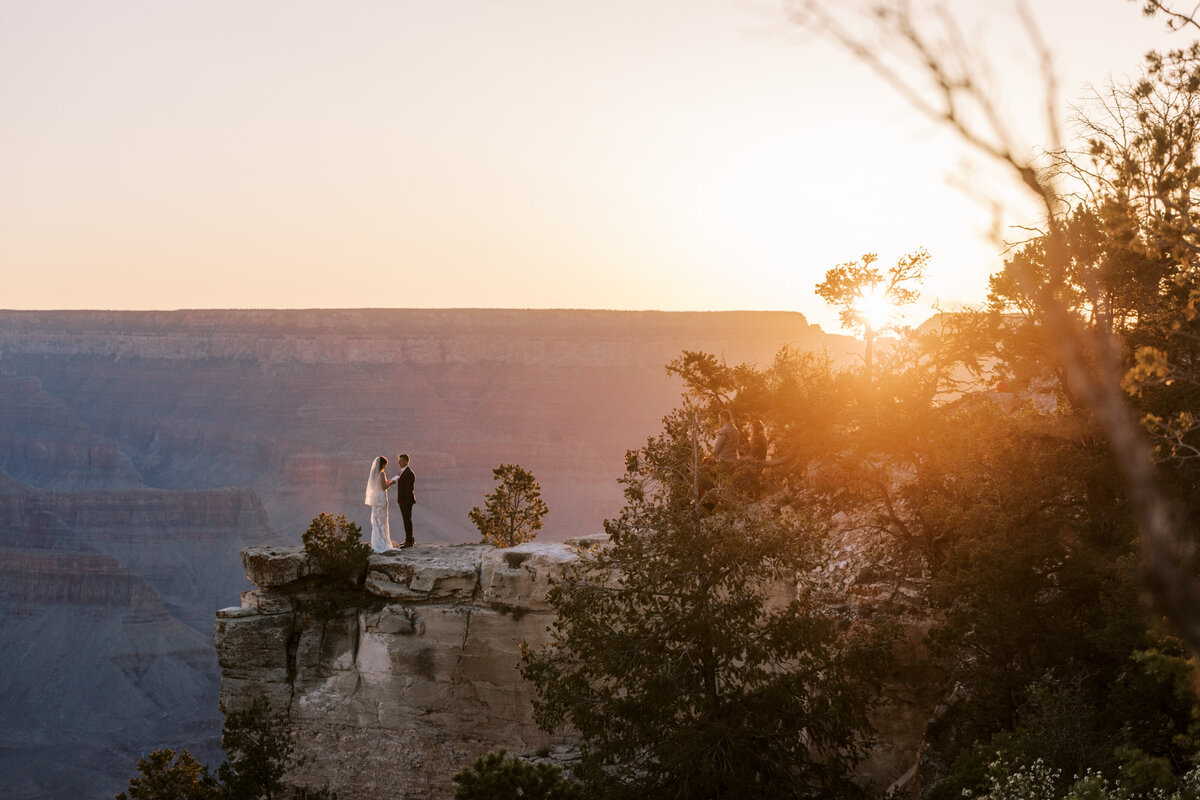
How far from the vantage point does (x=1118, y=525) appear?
1416cm

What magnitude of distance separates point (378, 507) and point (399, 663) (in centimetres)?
309

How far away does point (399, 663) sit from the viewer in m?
20.0

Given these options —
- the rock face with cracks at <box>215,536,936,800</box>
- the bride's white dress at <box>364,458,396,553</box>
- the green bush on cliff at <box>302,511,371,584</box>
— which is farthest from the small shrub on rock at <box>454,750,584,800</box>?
the green bush on cliff at <box>302,511,371,584</box>

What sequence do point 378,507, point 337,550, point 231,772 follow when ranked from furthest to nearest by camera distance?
1. point 378,507
2. point 337,550
3. point 231,772

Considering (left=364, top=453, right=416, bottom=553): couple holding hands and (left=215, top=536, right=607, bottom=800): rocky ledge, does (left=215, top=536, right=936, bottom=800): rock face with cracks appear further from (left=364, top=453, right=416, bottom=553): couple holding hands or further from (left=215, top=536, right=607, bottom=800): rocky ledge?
(left=364, top=453, right=416, bottom=553): couple holding hands

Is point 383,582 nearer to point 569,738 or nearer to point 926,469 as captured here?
point 569,738

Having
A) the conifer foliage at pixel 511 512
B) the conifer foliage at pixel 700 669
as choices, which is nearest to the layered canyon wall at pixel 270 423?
the conifer foliage at pixel 511 512

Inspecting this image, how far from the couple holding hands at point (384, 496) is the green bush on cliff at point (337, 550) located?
18.0 inches

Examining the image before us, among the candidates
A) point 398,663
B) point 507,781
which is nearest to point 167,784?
point 398,663

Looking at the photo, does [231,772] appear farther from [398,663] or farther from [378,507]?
[378,507]

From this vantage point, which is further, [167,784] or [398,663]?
[398,663]

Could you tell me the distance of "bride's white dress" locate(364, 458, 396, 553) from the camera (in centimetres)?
1938

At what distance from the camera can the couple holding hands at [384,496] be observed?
19375 millimetres

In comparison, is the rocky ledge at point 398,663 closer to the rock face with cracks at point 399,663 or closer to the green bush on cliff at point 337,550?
the rock face with cracks at point 399,663
